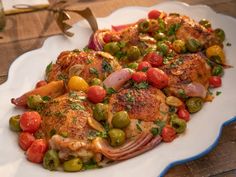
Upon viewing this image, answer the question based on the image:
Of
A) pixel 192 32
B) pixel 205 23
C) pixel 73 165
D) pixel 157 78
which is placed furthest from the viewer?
pixel 205 23

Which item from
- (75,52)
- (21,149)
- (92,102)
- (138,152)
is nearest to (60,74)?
(75,52)

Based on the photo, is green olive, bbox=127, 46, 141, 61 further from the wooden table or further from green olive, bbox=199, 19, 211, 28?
the wooden table

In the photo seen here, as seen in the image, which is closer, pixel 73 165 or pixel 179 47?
pixel 73 165

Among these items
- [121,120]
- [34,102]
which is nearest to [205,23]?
[121,120]

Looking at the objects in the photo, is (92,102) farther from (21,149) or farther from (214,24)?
(214,24)

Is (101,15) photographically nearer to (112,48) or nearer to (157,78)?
(112,48)

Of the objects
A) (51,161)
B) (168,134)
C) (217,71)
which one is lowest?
(51,161)

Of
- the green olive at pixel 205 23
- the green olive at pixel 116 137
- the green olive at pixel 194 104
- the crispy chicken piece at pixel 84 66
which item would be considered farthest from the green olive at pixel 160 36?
the green olive at pixel 116 137

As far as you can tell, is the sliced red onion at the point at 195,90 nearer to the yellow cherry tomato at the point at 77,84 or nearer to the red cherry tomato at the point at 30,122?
the yellow cherry tomato at the point at 77,84
